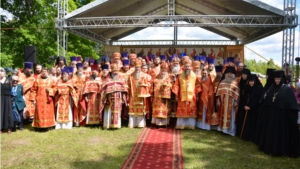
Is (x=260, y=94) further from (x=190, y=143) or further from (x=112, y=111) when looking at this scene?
(x=112, y=111)

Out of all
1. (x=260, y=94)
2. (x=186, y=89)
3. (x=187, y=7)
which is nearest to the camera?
(x=260, y=94)

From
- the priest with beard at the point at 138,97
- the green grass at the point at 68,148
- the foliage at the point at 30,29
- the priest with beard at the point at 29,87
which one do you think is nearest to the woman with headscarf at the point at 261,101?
the green grass at the point at 68,148

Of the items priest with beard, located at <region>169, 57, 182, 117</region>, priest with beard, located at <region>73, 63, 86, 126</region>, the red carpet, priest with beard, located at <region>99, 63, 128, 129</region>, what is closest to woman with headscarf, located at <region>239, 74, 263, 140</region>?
the red carpet

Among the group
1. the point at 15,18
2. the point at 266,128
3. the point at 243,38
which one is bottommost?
the point at 266,128

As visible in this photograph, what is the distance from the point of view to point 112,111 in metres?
7.71

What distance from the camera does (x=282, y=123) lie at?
17.5ft

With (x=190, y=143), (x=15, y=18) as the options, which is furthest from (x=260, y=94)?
(x=15, y=18)

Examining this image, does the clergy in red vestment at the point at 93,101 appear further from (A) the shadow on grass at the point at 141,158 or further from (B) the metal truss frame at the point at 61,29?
(B) the metal truss frame at the point at 61,29

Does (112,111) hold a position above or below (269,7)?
below

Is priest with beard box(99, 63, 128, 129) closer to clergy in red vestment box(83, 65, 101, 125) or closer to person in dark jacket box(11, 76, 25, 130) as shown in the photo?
clergy in red vestment box(83, 65, 101, 125)

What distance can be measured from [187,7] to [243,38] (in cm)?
445

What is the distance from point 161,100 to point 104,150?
2.60 metres

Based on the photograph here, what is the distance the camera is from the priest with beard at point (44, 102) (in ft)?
24.3

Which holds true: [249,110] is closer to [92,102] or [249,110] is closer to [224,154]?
[224,154]
